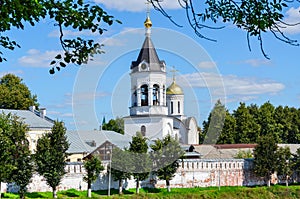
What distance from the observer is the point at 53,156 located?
2298 centimetres

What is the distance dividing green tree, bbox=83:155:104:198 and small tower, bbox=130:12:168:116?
7298 millimetres

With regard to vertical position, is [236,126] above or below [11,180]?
above

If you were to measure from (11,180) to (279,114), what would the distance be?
1135 inches

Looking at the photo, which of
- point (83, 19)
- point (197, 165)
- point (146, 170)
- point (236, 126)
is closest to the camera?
point (83, 19)

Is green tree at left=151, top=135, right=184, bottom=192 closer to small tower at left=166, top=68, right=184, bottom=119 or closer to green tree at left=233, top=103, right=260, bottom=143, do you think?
small tower at left=166, top=68, right=184, bottom=119

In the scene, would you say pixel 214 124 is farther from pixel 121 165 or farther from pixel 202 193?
pixel 121 165

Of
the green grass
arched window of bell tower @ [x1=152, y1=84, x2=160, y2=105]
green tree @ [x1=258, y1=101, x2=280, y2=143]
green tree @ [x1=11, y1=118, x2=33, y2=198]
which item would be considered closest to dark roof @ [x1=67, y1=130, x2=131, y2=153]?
arched window of bell tower @ [x1=152, y1=84, x2=160, y2=105]

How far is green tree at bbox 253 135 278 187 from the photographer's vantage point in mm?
31116

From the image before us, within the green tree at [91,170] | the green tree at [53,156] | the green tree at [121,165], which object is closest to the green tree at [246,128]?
the green tree at [121,165]

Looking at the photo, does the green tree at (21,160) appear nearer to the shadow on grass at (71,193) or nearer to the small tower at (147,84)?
the shadow on grass at (71,193)

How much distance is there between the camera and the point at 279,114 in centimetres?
4616

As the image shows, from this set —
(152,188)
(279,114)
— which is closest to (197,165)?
(152,188)

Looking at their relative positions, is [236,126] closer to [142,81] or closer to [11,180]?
[142,81]

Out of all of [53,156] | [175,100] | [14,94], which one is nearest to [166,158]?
[53,156]
